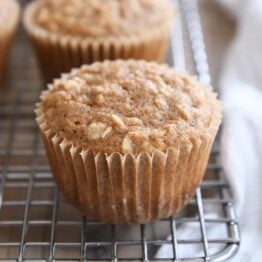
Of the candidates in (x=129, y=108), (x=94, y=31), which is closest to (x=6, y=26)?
(x=94, y=31)

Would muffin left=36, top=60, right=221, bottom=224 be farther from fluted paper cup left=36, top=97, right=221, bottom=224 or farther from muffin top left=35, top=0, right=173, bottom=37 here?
muffin top left=35, top=0, right=173, bottom=37

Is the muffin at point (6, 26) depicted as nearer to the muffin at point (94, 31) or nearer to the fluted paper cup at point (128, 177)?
the muffin at point (94, 31)

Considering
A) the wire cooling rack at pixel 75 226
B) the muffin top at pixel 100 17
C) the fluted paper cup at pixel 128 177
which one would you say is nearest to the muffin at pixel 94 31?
the muffin top at pixel 100 17

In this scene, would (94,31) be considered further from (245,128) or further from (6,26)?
(245,128)

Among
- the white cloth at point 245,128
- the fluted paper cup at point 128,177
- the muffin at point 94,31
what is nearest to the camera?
the fluted paper cup at point 128,177

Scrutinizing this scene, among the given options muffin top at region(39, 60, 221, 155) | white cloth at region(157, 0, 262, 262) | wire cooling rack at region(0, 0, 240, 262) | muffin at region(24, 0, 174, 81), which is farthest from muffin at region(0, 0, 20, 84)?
white cloth at region(157, 0, 262, 262)

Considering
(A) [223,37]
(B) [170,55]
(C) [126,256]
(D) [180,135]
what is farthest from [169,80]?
(A) [223,37]
